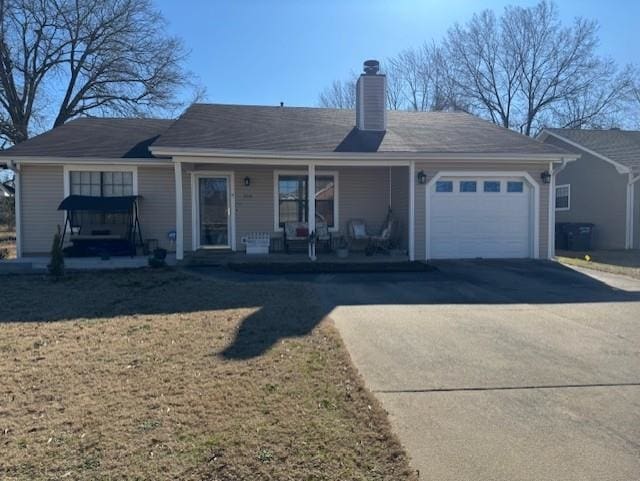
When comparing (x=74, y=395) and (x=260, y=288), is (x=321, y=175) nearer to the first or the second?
(x=260, y=288)

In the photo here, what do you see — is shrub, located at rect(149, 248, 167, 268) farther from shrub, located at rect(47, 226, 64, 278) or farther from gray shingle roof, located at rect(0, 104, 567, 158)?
gray shingle roof, located at rect(0, 104, 567, 158)

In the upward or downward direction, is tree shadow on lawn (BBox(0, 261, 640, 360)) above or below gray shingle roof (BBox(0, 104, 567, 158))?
below

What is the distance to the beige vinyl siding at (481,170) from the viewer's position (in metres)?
11.8

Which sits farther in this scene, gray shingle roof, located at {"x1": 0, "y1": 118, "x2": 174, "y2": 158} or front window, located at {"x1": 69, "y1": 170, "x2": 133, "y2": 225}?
front window, located at {"x1": 69, "y1": 170, "x2": 133, "y2": 225}

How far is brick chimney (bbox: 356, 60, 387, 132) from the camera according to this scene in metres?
13.5

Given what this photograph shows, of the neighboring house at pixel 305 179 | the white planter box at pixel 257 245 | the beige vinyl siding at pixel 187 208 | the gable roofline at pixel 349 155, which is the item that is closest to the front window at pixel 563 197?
the neighboring house at pixel 305 179

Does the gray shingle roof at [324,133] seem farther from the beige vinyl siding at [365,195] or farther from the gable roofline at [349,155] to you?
the beige vinyl siding at [365,195]

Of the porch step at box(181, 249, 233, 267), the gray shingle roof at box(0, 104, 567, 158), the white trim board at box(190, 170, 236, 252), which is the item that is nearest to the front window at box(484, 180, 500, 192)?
the gray shingle roof at box(0, 104, 567, 158)

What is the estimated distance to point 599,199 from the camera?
57.4 ft

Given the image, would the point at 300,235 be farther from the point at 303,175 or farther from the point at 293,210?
the point at 303,175

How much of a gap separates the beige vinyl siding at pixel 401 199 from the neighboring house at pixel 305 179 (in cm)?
3

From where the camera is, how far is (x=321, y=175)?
13.4 metres

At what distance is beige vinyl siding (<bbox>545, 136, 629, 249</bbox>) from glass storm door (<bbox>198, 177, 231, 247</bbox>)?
1332 cm

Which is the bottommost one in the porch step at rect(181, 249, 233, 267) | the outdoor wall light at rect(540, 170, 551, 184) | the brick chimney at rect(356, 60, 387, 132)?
the porch step at rect(181, 249, 233, 267)
